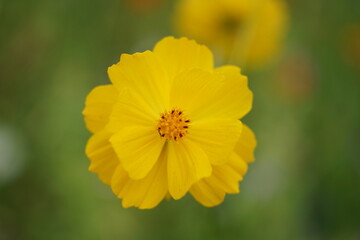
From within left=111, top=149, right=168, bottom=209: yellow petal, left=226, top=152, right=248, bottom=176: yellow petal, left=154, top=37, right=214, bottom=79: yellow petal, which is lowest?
left=111, top=149, right=168, bottom=209: yellow petal

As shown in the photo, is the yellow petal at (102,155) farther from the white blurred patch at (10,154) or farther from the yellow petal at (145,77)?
→ the white blurred patch at (10,154)

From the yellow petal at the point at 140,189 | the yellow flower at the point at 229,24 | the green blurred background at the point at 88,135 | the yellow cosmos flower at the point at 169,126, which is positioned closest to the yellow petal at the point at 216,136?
the yellow cosmos flower at the point at 169,126

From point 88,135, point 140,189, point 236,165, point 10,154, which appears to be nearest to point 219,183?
point 236,165

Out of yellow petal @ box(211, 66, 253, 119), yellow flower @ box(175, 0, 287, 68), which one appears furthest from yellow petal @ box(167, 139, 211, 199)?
yellow flower @ box(175, 0, 287, 68)

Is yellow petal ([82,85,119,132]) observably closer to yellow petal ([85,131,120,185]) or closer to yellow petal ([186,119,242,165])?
yellow petal ([85,131,120,185])

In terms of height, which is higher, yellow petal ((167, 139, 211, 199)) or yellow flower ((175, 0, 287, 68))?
yellow flower ((175, 0, 287, 68))

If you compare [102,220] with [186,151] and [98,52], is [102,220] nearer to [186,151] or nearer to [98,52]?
[98,52]

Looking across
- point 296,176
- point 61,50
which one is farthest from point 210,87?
point 61,50

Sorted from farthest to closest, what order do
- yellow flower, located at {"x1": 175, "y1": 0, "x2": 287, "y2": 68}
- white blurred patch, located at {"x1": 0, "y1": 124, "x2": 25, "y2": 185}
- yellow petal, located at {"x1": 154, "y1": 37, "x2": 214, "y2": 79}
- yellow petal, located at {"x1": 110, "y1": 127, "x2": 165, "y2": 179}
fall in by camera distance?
yellow flower, located at {"x1": 175, "y1": 0, "x2": 287, "y2": 68} → white blurred patch, located at {"x1": 0, "y1": 124, "x2": 25, "y2": 185} → yellow petal, located at {"x1": 154, "y1": 37, "x2": 214, "y2": 79} → yellow petal, located at {"x1": 110, "y1": 127, "x2": 165, "y2": 179}
